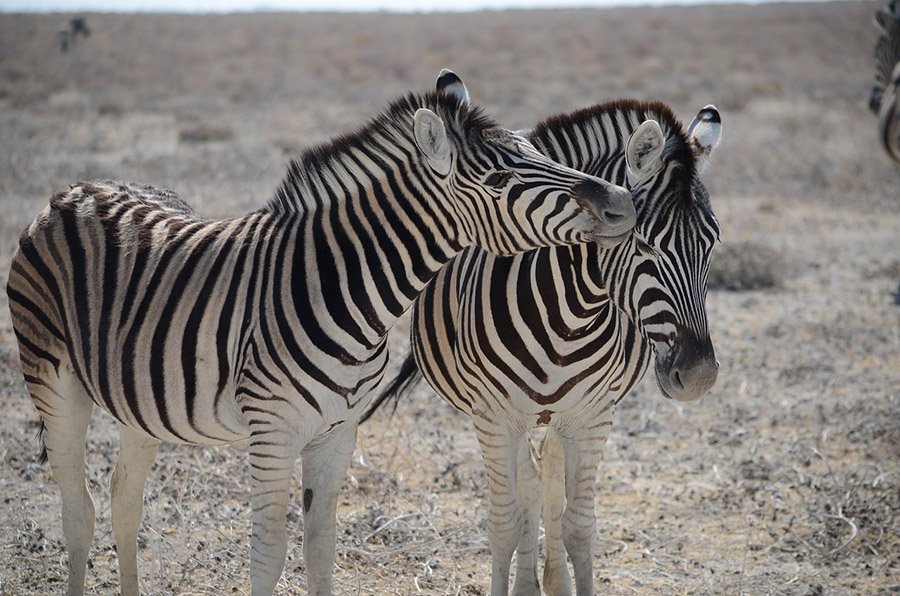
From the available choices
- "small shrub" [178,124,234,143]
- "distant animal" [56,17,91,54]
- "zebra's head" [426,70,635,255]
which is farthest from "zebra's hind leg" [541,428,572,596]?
"distant animal" [56,17,91,54]

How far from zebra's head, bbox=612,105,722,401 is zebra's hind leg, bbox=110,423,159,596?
2.19 meters

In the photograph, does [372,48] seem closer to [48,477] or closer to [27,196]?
[27,196]

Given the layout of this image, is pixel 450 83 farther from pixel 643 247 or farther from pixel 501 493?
pixel 501 493

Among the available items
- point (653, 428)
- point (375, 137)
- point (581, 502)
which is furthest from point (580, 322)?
point (653, 428)

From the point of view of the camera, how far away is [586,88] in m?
27.8

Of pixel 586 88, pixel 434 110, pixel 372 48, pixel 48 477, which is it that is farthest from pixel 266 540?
pixel 372 48

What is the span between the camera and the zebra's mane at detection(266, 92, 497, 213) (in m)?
3.28

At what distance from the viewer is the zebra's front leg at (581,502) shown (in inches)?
149

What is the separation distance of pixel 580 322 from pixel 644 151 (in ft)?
2.25

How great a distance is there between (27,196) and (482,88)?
17.9 metres

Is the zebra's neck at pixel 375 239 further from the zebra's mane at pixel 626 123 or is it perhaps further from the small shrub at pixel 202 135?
the small shrub at pixel 202 135

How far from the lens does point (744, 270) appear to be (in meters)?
9.71

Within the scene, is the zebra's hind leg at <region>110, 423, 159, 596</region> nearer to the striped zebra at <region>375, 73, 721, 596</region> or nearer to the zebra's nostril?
the striped zebra at <region>375, 73, 721, 596</region>

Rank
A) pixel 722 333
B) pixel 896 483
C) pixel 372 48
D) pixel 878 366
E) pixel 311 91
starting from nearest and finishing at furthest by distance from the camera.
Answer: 1. pixel 896 483
2. pixel 878 366
3. pixel 722 333
4. pixel 311 91
5. pixel 372 48
